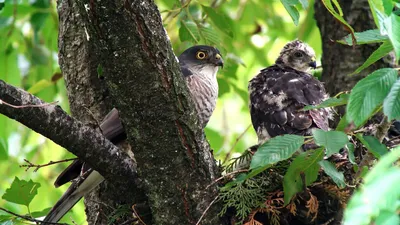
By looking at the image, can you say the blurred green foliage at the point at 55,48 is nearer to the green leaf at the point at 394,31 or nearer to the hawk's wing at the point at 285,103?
the hawk's wing at the point at 285,103

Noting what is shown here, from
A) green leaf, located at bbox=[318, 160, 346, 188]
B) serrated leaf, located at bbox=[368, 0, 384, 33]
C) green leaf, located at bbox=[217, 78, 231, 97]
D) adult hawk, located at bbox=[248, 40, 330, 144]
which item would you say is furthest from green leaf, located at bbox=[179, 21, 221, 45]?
serrated leaf, located at bbox=[368, 0, 384, 33]

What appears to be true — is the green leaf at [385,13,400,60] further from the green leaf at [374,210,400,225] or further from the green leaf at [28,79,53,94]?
the green leaf at [28,79,53,94]

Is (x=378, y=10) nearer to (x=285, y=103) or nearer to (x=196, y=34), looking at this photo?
(x=285, y=103)

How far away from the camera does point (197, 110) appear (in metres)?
4.20

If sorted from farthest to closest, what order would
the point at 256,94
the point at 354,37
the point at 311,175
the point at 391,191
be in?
the point at 256,94
the point at 311,175
the point at 354,37
the point at 391,191

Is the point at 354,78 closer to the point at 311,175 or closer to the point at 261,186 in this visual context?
the point at 261,186

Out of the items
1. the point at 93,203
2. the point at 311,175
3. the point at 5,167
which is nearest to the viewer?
the point at 311,175

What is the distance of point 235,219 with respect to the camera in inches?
150

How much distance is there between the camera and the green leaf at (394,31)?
6.17 ft

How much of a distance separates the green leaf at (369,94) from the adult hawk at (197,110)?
4.80ft

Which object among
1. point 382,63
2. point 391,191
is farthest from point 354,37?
point 382,63

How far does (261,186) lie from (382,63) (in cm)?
185

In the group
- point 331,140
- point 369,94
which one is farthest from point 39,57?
point 369,94

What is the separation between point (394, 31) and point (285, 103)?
2795mm
